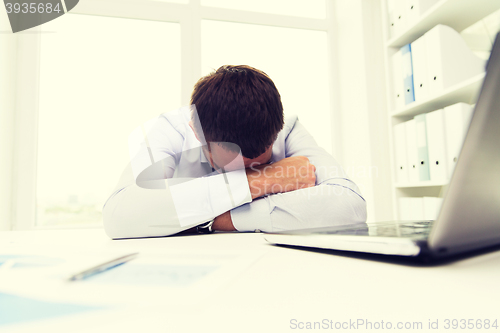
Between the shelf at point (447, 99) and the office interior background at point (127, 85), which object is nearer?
the shelf at point (447, 99)

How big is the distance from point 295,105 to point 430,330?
2256 millimetres

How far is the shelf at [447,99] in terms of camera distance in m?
1.25

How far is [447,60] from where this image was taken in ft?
4.47

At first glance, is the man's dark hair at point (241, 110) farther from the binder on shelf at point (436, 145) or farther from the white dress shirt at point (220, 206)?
the binder on shelf at point (436, 145)

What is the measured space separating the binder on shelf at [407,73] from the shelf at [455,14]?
0.37ft

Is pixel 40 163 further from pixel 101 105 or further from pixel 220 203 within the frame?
pixel 220 203

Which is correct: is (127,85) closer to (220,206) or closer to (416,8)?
(220,206)

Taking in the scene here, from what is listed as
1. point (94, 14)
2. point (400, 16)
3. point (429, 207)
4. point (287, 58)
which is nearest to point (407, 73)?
point (400, 16)

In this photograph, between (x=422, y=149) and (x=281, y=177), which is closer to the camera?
(x=281, y=177)

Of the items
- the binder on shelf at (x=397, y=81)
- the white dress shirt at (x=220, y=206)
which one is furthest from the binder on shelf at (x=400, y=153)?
the white dress shirt at (x=220, y=206)

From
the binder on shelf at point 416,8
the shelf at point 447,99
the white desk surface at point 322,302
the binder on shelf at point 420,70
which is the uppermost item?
the binder on shelf at point 416,8

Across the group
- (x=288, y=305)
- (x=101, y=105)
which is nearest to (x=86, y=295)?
(x=288, y=305)

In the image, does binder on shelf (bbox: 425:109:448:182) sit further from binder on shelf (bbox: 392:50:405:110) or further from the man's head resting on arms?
the man's head resting on arms

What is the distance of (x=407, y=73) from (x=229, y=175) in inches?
55.0
